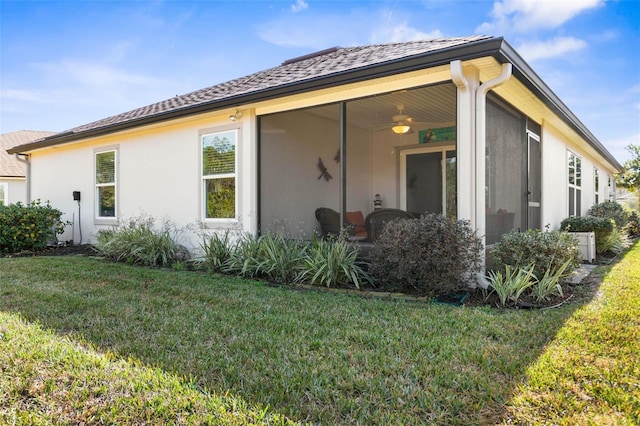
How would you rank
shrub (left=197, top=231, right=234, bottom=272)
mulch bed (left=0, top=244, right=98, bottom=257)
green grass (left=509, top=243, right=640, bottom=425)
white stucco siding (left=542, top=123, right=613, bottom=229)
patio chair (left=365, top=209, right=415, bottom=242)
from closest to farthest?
green grass (left=509, top=243, right=640, bottom=425), patio chair (left=365, top=209, right=415, bottom=242), shrub (left=197, top=231, right=234, bottom=272), white stucco siding (left=542, top=123, right=613, bottom=229), mulch bed (left=0, top=244, right=98, bottom=257)

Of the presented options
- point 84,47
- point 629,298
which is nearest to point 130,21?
point 84,47

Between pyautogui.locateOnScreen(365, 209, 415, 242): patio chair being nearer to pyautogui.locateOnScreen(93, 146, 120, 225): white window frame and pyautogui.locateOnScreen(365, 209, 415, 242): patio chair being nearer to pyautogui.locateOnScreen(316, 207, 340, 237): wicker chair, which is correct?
pyautogui.locateOnScreen(316, 207, 340, 237): wicker chair

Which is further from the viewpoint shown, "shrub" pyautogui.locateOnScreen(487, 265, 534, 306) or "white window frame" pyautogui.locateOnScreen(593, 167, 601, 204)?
"white window frame" pyautogui.locateOnScreen(593, 167, 601, 204)

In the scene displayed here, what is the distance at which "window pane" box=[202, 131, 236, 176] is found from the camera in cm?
753

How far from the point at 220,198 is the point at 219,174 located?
1.48ft

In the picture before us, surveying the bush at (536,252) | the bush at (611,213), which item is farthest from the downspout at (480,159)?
the bush at (611,213)

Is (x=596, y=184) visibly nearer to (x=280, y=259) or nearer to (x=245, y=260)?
(x=280, y=259)

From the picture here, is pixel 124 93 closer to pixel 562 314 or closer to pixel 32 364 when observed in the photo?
pixel 32 364

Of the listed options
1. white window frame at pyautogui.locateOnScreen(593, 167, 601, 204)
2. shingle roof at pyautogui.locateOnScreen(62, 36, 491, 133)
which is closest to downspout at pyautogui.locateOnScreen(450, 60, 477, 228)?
shingle roof at pyautogui.locateOnScreen(62, 36, 491, 133)

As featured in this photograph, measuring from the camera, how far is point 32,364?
267 cm

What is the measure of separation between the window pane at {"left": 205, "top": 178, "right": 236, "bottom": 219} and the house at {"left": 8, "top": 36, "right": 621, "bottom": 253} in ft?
0.08

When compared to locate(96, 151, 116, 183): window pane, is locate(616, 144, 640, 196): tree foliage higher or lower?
higher

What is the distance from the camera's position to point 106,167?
9750 mm

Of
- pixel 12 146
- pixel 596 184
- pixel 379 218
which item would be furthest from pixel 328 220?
pixel 12 146
